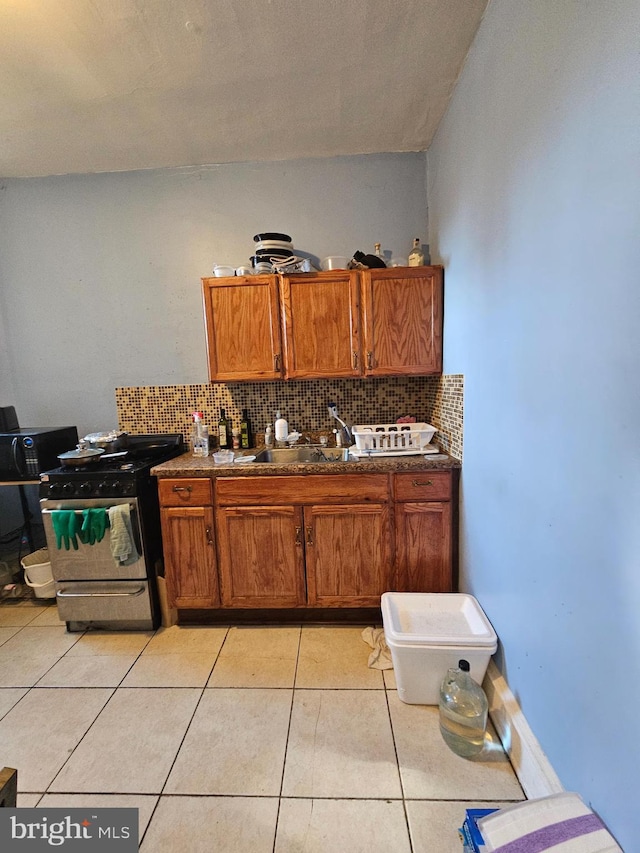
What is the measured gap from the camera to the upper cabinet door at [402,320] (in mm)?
2184

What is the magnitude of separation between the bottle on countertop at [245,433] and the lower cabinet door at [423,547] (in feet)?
3.80

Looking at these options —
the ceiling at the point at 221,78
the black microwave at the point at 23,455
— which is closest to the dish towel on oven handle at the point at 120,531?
the black microwave at the point at 23,455

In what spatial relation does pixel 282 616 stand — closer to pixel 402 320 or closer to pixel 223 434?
pixel 223 434

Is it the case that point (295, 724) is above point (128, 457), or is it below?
below

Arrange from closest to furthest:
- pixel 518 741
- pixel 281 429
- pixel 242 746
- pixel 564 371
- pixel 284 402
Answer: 1. pixel 564 371
2. pixel 518 741
3. pixel 242 746
4. pixel 281 429
5. pixel 284 402

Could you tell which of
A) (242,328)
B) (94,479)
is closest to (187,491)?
(94,479)

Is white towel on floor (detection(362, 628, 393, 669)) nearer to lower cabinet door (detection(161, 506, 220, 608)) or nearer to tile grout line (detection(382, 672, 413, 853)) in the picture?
tile grout line (detection(382, 672, 413, 853))

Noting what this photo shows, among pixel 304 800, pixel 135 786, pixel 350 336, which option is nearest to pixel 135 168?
pixel 350 336

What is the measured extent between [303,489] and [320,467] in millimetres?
153

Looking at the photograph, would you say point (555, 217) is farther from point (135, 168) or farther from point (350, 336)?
point (135, 168)

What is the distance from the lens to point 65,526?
1.97 m

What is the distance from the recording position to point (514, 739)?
1294 millimetres

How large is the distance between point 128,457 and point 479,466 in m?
2.00

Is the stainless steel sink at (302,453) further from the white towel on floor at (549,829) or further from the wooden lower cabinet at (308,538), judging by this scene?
the white towel on floor at (549,829)
